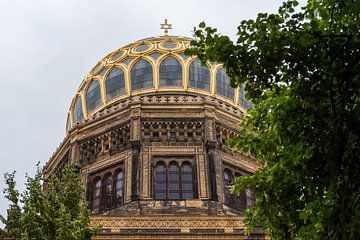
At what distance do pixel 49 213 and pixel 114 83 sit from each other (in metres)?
25.9

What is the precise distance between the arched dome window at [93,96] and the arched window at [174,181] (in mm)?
8093

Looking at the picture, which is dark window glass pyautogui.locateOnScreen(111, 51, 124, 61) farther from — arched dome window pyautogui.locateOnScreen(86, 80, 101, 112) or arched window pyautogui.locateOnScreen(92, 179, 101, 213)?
arched window pyautogui.locateOnScreen(92, 179, 101, 213)

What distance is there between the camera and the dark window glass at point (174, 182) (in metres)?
37.0

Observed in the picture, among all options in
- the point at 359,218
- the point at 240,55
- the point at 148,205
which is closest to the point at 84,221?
the point at 240,55

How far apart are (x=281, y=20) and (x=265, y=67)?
0.91 meters

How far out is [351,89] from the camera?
12.9m

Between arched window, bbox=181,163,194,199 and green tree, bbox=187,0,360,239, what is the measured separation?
22706 millimetres

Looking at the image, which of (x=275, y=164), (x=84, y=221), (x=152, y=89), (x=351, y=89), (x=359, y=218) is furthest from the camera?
(x=152, y=89)

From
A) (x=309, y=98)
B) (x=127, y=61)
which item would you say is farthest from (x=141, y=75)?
(x=309, y=98)

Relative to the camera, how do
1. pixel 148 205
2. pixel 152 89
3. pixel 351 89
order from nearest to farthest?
pixel 351 89 < pixel 148 205 < pixel 152 89

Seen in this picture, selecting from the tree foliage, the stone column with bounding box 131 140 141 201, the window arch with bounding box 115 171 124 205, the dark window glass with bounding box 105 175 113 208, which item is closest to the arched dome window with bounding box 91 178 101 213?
the dark window glass with bounding box 105 175 113 208

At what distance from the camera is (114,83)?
145ft

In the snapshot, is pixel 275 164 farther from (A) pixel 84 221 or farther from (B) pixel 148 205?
(B) pixel 148 205

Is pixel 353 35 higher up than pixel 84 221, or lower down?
higher up
